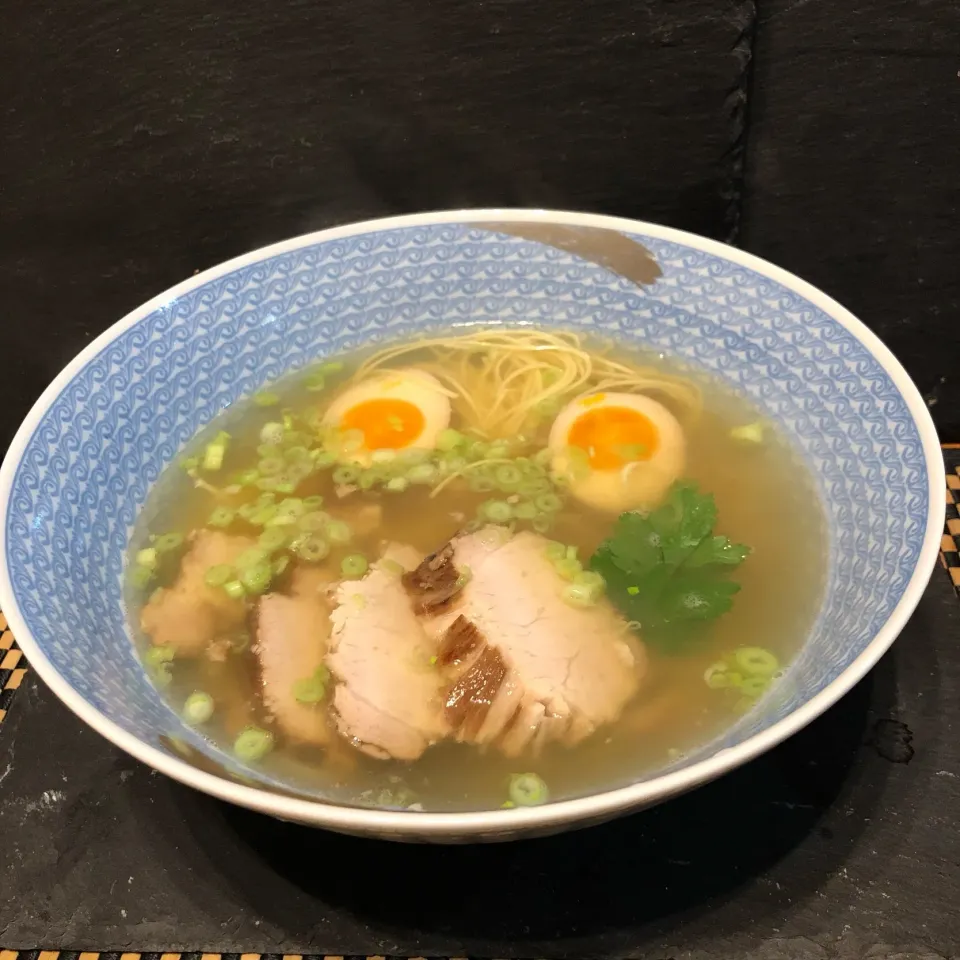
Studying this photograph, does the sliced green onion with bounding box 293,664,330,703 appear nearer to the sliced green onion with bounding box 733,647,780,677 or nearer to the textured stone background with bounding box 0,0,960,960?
the textured stone background with bounding box 0,0,960,960

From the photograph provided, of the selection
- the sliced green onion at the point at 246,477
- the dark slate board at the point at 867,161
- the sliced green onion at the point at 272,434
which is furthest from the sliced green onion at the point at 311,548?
the dark slate board at the point at 867,161

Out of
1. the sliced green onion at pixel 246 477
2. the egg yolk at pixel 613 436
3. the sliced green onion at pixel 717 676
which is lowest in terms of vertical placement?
the sliced green onion at pixel 717 676

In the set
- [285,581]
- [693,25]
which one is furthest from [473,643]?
[693,25]

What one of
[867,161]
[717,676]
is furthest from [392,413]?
[867,161]

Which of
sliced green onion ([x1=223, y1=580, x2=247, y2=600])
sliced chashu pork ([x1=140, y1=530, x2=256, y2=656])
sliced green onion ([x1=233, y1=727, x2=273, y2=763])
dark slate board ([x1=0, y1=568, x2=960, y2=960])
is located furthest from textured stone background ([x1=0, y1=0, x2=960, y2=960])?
sliced green onion ([x1=223, y1=580, x2=247, y2=600])

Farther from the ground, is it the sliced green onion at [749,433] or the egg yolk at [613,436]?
the sliced green onion at [749,433]

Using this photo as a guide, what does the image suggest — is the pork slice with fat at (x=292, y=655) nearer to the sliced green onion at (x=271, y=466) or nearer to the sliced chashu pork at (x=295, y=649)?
the sliced chashu pork at (x=295, y=649)

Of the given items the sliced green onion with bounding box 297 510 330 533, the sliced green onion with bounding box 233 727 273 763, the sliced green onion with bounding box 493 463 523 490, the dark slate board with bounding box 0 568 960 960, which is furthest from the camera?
the sliced green onion with bounding box 493 463 523 490
